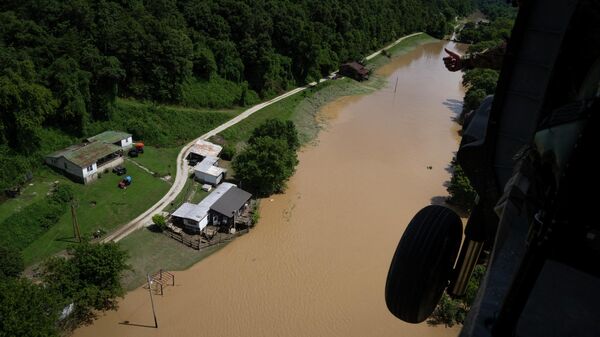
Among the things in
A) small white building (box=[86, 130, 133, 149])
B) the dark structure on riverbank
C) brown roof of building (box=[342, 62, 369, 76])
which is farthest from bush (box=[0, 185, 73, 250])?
brown roof of building (box=[342, 62, 369, 76])

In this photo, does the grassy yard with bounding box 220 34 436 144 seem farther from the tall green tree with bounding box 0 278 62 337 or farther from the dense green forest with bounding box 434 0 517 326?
the tall green tree with bounding box 0 278 62 337

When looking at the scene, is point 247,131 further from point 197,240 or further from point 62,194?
point 62,194

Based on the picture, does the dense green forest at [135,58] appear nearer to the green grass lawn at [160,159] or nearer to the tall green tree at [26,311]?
the green grass lawn at [160,159]

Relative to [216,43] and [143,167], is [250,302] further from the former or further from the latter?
[216,43]

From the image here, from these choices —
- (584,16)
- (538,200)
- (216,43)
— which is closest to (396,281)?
(538,200)

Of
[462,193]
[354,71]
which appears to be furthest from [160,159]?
[354,71]

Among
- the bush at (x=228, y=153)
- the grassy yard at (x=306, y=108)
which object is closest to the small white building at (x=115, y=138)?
the bush at (x=228, y=153)
